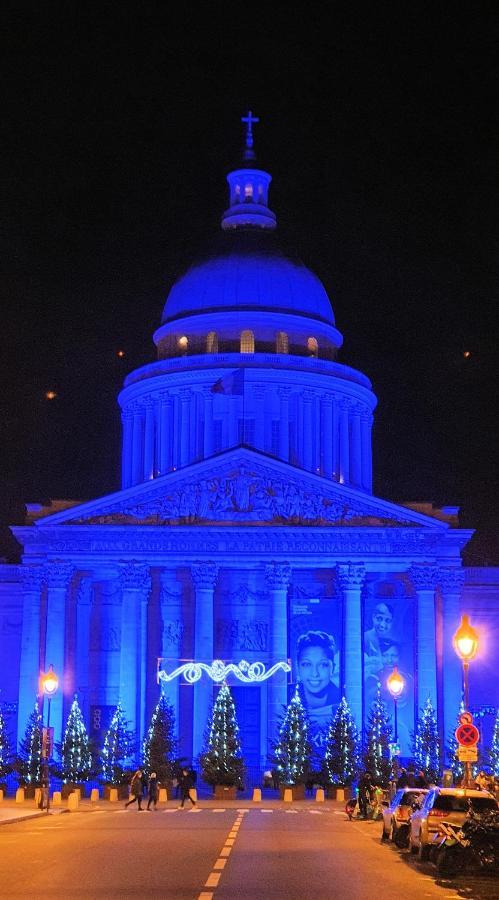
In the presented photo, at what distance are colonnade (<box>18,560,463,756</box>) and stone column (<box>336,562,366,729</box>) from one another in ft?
0.19

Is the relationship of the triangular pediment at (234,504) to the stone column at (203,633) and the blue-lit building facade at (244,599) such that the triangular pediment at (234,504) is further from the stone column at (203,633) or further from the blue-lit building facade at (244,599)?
the stone column at (203,633)

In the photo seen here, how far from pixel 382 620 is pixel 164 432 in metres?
26.7

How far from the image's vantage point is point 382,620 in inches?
3691

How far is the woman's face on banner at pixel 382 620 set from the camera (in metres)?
93.6

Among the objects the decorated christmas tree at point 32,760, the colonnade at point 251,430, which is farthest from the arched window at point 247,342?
the decorated christmas tree at point 32,760

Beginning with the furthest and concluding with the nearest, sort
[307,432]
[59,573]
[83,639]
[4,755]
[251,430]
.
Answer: [307,432], [251,430], [83,639], [59,573], [4,755]

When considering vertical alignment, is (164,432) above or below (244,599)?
above

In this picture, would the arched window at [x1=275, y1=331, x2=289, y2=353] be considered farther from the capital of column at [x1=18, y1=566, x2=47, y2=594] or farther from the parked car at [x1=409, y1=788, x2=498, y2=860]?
the parked car at [x1=409, y1=788, x2=498, y2=860]

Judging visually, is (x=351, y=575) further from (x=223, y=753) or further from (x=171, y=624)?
(x=223, y=753)

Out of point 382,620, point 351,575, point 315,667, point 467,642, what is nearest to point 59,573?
point 315,667

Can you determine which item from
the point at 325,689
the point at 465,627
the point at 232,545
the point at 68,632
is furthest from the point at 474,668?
the point at 465,627

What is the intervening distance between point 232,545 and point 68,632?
1109 cm

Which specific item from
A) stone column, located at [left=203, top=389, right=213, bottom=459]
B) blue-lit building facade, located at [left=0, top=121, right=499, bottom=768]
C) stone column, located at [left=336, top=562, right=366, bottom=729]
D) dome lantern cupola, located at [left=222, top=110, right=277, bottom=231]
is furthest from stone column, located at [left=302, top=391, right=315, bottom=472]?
stone column, located at [left=336, top=562, right=366, bottom=729]

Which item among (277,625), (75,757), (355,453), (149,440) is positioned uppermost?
(149,440)
